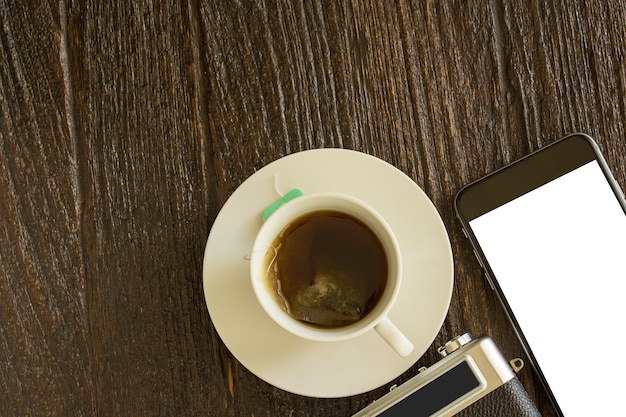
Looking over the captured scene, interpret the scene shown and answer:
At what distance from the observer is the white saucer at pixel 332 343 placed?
657 millimetres

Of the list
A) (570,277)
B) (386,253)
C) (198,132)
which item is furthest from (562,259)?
(198,132)

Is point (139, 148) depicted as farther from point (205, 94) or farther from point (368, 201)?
point (368, 201)

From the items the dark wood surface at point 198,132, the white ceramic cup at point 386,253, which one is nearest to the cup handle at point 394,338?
the white ceramic cup at point 386,253

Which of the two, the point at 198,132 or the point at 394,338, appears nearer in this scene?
the point at 394,338

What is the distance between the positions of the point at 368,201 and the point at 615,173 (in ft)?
1.04

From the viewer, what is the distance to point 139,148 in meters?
0.72

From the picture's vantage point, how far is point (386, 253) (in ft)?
2.10

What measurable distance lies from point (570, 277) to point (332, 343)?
30cm

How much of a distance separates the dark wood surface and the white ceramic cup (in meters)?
0.11

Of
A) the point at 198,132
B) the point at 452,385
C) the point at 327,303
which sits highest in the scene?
the point at 198,132

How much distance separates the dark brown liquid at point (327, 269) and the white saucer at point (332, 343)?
0.03m

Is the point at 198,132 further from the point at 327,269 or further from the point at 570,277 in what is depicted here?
the point at 570,277

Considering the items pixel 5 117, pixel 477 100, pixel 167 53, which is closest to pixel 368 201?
pixel 477 100

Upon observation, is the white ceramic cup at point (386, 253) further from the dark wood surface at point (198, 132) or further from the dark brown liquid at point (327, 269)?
the dark wood surface at point (198, 132)
